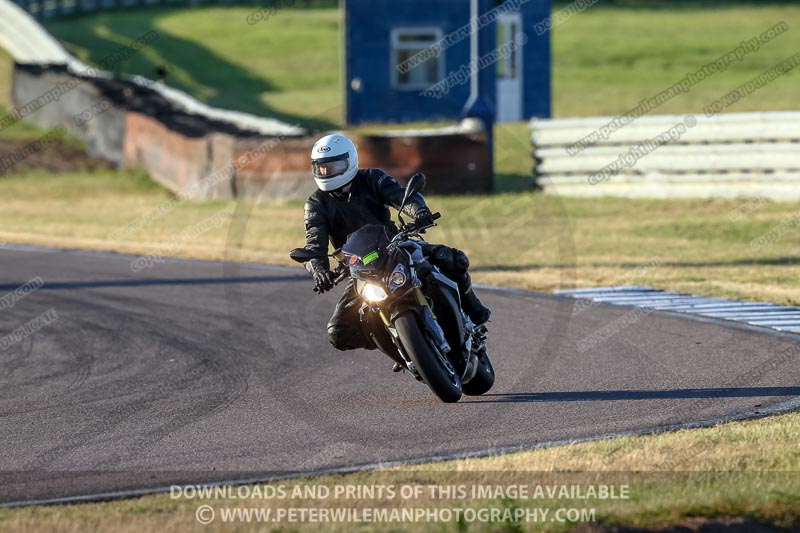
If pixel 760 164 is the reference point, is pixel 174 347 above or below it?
below

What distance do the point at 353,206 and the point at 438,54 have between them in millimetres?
25097

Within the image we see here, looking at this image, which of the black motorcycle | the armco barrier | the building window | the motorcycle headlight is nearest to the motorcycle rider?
the black motorcycle

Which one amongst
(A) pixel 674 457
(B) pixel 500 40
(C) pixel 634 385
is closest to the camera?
(A) pixel 674 457

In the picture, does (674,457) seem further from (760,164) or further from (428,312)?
(760,164)

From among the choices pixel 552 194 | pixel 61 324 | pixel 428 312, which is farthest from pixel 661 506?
pixel 552 194

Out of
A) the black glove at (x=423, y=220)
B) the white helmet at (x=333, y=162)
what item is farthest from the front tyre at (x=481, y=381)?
the white helmet at (x=333, y=162)

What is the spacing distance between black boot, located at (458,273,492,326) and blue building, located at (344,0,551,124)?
76.9 ft

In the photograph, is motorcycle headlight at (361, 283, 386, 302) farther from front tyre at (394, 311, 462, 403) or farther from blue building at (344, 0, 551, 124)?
blue building at (344, 0, 551, 124)

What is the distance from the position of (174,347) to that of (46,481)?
160 inches

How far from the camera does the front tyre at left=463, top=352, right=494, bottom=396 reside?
8461 millimetres

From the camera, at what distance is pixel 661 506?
5.74 m

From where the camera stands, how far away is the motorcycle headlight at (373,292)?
7625 millimetres

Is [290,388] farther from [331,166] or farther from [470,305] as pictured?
[331,166]

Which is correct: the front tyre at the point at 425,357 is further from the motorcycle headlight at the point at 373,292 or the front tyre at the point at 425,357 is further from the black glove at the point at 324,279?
the black glove at the point at 324,279
